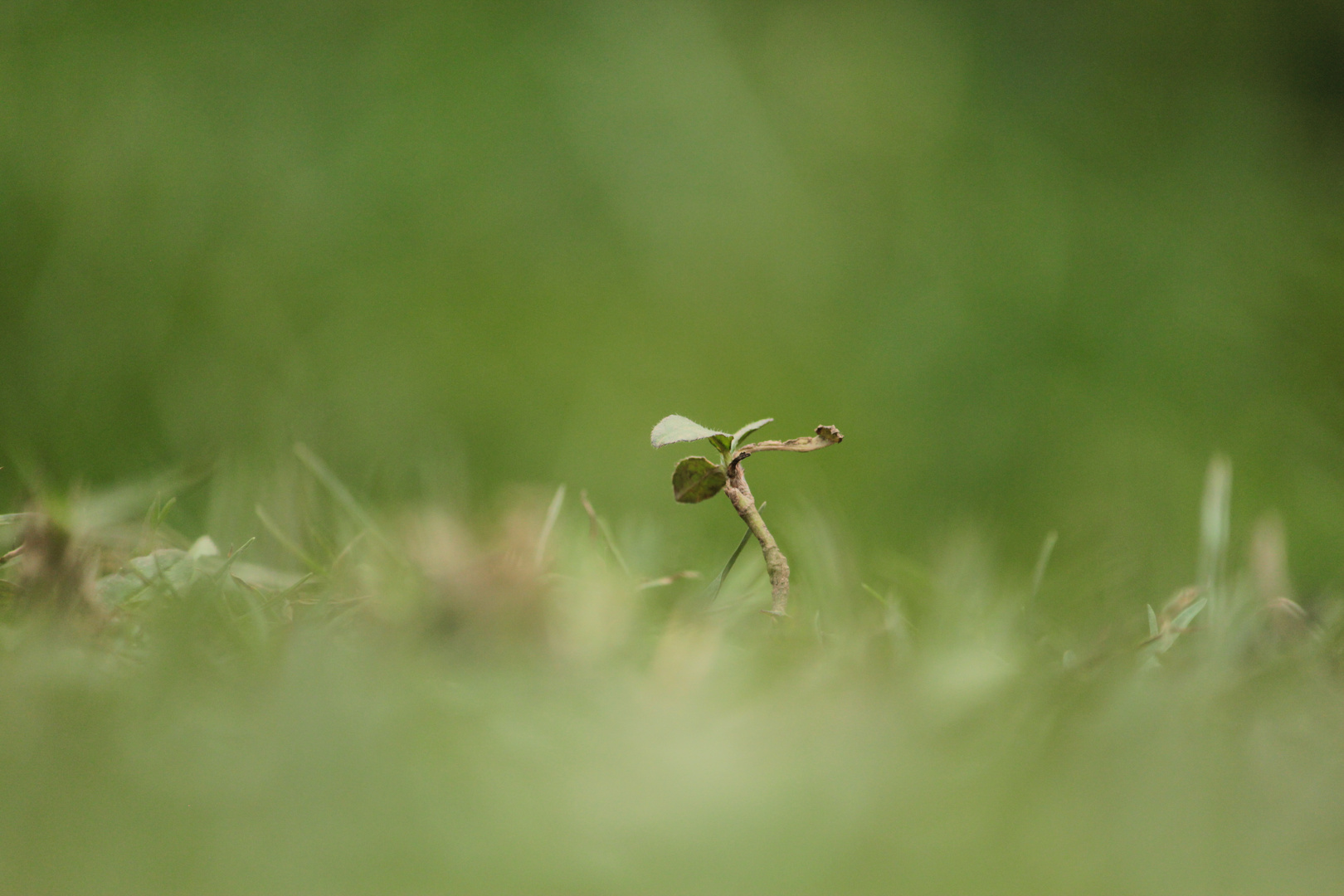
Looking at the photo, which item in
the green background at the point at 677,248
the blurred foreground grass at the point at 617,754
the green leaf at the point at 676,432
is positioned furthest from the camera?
the green background at the point at 677,248

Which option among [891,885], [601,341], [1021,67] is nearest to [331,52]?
[601,341]

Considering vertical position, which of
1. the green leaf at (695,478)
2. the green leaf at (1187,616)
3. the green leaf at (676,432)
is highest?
the green leaf at (676,432)

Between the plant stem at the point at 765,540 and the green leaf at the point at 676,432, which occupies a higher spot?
the green leaf at the point at 676,432

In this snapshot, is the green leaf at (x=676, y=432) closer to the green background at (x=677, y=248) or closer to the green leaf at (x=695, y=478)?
the green leaf at (x=695, y=478)

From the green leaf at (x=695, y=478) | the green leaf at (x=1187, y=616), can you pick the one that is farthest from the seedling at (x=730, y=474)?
the green leaf at (x=1187, y=616)

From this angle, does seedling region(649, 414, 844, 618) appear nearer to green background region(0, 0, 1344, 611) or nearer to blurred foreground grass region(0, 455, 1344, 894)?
blurred foreground grass region(0, 455, 1344, 894)

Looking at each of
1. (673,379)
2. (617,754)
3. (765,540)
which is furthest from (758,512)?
(673,379)

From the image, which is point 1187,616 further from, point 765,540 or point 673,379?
point 673,379

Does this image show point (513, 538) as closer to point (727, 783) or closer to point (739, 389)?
point (727, 783)
